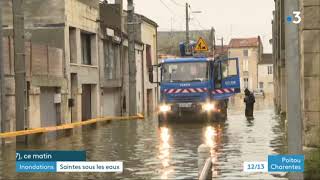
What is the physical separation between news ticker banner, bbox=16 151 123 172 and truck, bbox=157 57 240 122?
2071 centimetres

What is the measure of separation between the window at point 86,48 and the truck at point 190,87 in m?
8.20

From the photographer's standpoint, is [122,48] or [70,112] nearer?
[70,112]

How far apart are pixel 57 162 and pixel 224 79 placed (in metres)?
23.1

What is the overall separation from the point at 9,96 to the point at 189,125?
9.16 meters

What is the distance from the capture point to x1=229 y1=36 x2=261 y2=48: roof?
13725 centimetres

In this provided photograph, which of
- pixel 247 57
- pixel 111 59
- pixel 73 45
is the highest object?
pixel 247 57

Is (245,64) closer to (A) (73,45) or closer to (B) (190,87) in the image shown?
(A) (73,45)

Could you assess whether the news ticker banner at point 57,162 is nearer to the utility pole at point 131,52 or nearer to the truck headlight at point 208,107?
the truck headlight at point 208,107

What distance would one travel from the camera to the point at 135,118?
40.6m

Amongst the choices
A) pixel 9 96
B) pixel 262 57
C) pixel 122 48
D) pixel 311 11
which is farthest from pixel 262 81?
pixel 311 11

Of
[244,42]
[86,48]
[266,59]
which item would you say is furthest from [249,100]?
[244,42]

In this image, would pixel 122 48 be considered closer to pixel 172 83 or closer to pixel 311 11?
pixel 172 83

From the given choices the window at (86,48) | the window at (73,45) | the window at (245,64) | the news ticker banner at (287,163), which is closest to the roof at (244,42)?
the window at (245,64)

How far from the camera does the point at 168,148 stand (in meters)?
20.3
